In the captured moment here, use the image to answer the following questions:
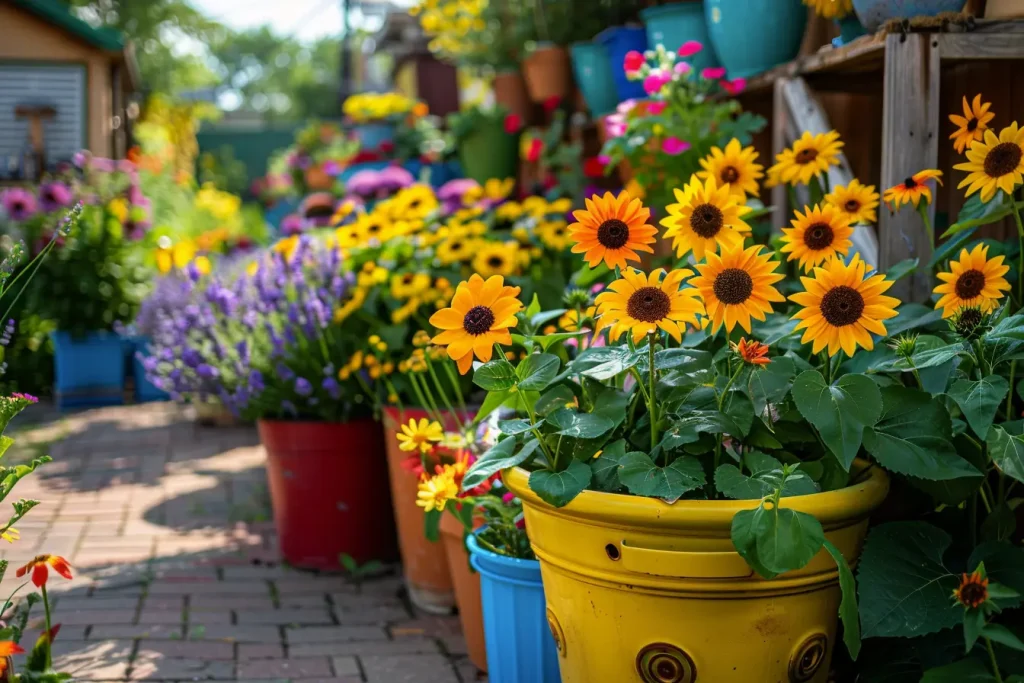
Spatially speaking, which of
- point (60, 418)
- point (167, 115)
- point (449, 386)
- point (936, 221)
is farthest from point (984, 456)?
point (167, 115)

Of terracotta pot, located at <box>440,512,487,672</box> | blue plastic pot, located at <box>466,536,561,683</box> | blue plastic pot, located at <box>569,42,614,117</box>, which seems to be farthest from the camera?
blue plastic pot, located at <box>569,42,614,117</box>

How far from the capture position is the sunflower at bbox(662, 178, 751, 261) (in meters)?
1.68

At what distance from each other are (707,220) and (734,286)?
0.18 meters

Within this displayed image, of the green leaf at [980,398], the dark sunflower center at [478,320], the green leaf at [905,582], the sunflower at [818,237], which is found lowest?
the green leaf at [905,582]

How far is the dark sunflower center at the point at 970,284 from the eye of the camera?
5.53 ft

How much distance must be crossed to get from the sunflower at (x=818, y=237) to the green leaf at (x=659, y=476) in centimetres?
39

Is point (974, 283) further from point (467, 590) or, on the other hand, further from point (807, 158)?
point (467, 590)

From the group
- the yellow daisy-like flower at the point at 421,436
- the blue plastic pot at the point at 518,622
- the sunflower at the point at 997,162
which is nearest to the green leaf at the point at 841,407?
the sunflower at the point at 997,162

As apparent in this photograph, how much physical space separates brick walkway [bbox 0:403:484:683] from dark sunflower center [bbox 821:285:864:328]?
4.22 feet

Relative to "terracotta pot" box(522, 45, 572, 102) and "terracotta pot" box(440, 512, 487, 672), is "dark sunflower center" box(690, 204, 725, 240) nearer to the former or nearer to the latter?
"terracotta pot" box(440, 512, 487, 672)

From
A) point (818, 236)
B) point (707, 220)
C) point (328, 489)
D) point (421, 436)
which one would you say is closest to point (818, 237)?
point (818, 236)

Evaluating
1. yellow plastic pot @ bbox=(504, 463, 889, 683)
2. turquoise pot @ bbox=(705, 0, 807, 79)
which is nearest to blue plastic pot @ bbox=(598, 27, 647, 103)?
turquoise pot @ bbox=(705, 0, 807, 79)

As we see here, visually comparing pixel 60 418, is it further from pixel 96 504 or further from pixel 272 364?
pixel 272 364

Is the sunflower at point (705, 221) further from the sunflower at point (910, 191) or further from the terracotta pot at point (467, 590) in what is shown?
the terracotta pot at point (467, 590)
